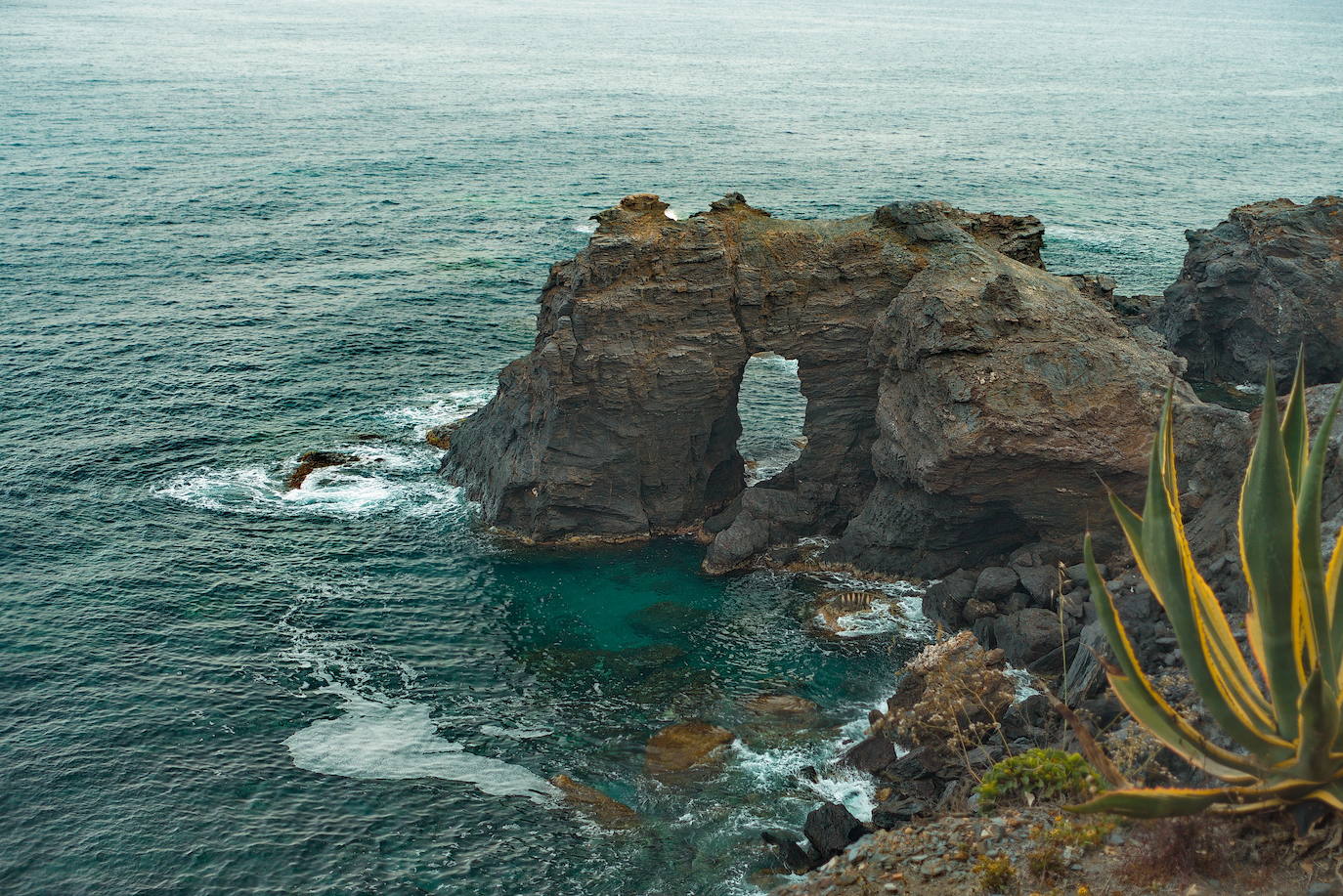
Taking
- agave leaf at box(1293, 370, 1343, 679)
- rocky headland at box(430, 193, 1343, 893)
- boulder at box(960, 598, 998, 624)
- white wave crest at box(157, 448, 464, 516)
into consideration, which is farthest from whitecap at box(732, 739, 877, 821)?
white wave crest at box(157, 448, 464, 516)

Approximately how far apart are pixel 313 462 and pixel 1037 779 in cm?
3584

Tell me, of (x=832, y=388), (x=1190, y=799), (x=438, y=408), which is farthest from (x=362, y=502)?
(x=1190, y=799)

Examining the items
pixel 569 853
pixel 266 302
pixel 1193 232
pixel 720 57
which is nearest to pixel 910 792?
pixel 569 853

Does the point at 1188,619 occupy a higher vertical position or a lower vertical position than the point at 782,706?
higher

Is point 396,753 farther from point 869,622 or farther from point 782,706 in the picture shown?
point 869,622

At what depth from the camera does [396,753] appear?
3033cm

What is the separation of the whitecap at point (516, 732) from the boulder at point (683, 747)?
10.1ft

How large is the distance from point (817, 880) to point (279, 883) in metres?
13.2

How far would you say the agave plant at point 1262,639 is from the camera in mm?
11953

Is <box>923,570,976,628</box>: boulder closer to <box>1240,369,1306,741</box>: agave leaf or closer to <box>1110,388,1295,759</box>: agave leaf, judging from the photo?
<box>1110,388,1295,759</box>: agave leaf

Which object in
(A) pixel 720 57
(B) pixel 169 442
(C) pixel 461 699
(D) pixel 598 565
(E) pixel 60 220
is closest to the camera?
(C) pixel 461 699

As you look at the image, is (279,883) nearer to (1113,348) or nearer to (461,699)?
(461,699)

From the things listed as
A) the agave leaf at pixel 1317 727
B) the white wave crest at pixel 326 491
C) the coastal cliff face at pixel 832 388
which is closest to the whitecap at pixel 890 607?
the coastal cliff face at pixel 832 388

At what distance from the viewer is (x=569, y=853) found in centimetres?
2648
